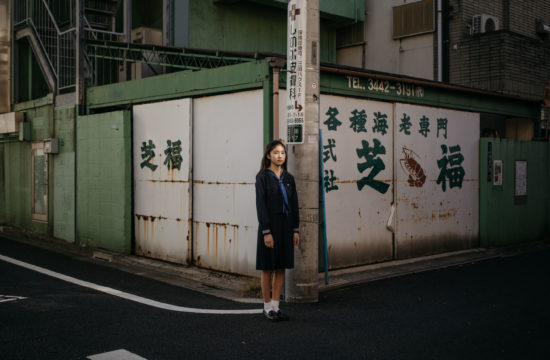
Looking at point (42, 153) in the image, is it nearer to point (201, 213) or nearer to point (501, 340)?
point (201, 213)

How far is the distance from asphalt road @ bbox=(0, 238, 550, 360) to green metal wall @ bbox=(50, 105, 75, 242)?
3794mm

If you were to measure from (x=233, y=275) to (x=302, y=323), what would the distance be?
2902mm

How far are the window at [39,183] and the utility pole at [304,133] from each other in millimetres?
8455

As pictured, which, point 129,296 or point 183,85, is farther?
point 183,85

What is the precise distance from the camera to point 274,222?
619 cm

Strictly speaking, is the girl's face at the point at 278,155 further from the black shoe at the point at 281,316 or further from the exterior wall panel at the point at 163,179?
the exterior wall panel at the point at 163,179

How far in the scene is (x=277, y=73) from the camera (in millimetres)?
8117

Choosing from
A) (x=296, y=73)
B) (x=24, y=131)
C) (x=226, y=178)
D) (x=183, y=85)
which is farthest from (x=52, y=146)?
(x=296, y=73)

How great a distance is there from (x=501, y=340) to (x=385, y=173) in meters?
4.76

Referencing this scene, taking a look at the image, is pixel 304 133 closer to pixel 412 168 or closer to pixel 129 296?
pixel 129 296

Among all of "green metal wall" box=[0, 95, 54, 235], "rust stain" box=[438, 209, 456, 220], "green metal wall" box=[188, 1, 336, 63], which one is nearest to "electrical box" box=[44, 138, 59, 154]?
"green metal wall" box=[0, 95, 54, 235]

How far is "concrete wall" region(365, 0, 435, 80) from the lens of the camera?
16.7 meters

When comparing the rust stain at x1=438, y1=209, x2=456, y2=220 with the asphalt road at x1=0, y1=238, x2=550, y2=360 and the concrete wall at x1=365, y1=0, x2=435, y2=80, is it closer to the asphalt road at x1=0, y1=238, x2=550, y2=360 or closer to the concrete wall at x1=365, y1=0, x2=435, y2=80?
the asphalt road at x1=0, y1=238, x2=550, y2=360

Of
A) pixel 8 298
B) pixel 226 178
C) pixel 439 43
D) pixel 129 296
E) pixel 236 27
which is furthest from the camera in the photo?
pixel 439 43
